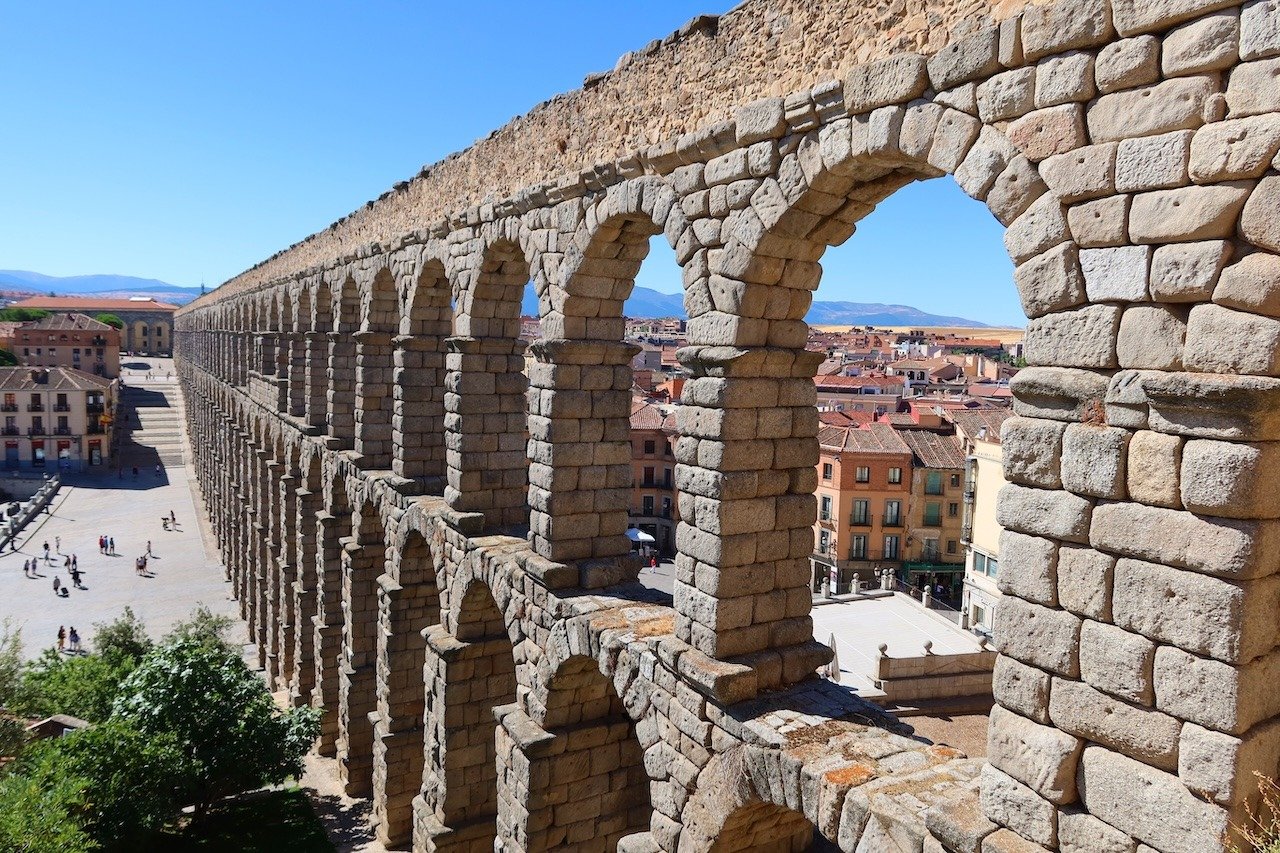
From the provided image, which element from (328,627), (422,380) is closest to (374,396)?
(422,380)

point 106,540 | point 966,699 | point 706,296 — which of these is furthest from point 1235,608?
point 106,540

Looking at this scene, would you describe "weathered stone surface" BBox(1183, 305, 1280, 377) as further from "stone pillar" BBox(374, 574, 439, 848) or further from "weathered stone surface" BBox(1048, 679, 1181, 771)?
"stone pillar" BBox(374, 574, 439, 848)

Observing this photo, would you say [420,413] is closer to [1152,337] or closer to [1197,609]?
[1152,337]

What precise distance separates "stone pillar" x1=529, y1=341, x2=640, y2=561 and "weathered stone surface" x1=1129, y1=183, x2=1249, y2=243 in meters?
5.98

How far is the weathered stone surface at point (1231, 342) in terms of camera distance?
4.22 m

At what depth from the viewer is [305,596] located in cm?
2156

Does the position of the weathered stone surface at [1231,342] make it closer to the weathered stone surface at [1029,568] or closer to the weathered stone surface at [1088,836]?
the weathered stone surface at [1029,568]

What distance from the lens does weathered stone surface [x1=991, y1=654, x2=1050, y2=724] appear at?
5105 millimetres

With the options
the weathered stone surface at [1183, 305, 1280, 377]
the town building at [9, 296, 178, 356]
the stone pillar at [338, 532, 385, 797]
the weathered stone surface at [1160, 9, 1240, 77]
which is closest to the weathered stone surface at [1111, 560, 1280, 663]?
the weathered stone surface at [1183, 305, 1280, 377]

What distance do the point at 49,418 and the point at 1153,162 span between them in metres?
66.8

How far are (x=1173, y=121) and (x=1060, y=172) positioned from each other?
1.93ft

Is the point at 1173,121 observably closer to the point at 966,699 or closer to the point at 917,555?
the point at 966,699

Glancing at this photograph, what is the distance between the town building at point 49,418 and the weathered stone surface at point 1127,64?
6540cm

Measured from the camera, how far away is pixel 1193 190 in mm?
4422
